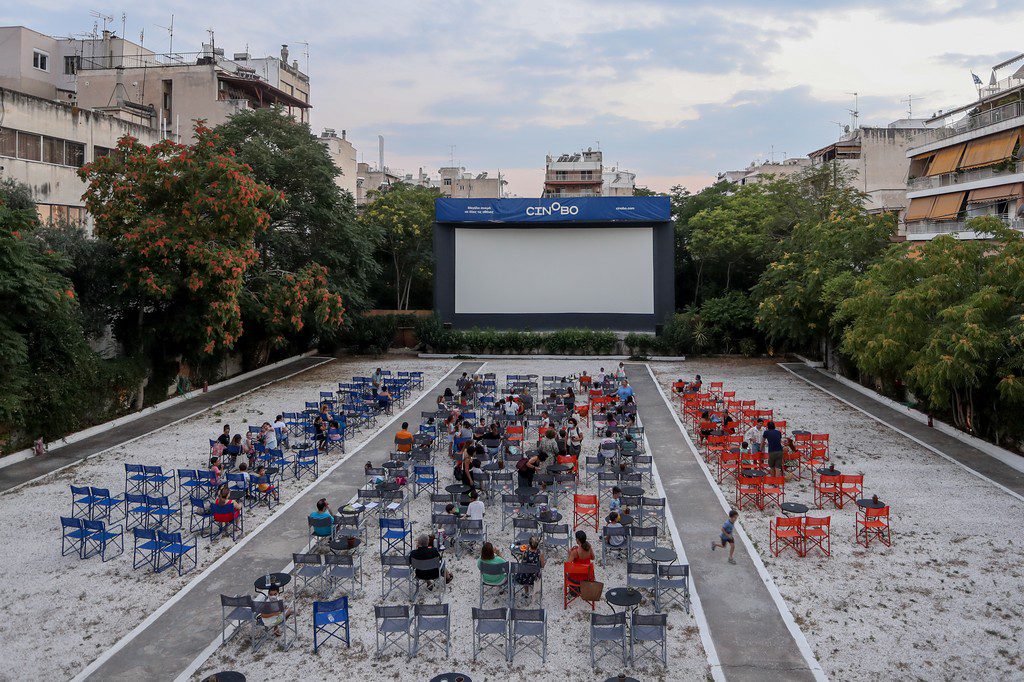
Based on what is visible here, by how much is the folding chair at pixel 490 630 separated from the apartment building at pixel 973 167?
2199cm

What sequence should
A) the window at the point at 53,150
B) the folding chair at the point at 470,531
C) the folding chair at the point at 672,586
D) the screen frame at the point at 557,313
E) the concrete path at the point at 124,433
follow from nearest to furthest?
the folding chair at the point at 672,586 → the folding chair at the point at 470,531 → the concrete path at the point at 124,433 → the window at the point at 53,150 → the screen frame at the point at 557,313

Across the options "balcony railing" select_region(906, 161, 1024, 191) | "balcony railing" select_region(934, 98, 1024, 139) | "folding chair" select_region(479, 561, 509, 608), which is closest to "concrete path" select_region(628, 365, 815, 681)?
"folding chair" select_region(479, 561, 509, 608)

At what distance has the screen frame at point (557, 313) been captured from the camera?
1494 inches

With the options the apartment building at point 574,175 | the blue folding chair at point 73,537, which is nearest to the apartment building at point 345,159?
the apartment building at point 574,175

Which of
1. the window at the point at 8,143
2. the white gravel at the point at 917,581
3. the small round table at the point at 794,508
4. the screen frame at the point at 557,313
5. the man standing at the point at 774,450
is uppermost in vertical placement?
the window at the point at 8,143

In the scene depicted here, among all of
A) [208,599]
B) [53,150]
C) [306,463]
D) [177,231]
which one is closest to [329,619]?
[208,599]

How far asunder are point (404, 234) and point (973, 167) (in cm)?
2686

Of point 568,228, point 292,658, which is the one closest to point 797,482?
point 292,658

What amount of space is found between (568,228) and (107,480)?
26.9 meters

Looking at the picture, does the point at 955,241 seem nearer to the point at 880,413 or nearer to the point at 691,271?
the point at 880,413

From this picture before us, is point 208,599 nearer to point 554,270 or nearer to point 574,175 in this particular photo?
point 554,270

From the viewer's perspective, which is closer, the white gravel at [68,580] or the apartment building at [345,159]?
the white gravel at [68,580]

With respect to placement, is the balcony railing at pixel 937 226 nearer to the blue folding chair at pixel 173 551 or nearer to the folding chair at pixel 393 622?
the folding chair at pixel 393 622

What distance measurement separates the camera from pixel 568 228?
3859 cm
